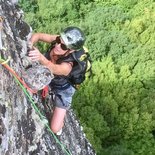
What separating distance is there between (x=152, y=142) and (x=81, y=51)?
18.1m

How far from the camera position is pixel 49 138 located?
26.7ft

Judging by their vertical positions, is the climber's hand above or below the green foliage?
above

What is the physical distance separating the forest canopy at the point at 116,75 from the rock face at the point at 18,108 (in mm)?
13856

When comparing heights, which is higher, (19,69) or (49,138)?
(19,69)

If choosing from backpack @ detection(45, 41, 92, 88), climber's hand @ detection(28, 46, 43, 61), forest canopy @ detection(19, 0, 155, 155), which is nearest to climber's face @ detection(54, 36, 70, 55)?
backpack @ detection(45, 41, 92, 88)

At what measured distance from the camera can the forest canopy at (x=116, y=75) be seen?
23781 mm

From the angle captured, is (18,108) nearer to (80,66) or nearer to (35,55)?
(35,55)

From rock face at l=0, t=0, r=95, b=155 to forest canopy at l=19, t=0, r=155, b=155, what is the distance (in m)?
13.9

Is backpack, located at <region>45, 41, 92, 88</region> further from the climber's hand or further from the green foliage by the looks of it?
the green foliage

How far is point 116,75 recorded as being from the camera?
84.5 feet

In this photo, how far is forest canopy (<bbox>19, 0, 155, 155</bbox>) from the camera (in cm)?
2378

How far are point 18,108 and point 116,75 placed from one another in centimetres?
1936

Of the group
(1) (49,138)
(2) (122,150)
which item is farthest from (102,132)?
(1) (49,138)

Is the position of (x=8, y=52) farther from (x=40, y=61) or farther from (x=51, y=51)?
(x=51, y=51)
